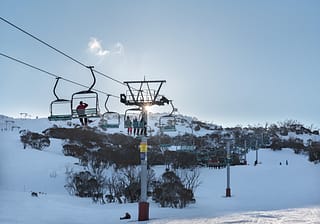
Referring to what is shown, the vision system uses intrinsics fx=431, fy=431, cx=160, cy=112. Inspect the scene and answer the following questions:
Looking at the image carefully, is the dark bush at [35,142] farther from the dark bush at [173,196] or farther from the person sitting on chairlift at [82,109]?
the person sitting on chairlift at [82,109]

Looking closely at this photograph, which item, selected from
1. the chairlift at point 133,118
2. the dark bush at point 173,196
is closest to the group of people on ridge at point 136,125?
the chairlift at point 133,118

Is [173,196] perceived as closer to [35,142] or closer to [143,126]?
[143,126]

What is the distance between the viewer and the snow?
80.6ft

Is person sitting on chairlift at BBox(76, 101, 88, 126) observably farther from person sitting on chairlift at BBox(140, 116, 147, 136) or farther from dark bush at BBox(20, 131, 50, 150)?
dark bush at BBox(20, 131, 50, 150)

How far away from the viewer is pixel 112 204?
106 ft

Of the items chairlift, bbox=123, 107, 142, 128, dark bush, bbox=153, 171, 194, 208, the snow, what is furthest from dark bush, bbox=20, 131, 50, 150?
chairlift, bbox=123, 107, 142, 128

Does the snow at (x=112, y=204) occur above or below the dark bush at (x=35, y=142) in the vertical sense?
below

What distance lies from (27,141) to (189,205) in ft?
153

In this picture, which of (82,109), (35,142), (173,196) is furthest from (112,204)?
(35,142)

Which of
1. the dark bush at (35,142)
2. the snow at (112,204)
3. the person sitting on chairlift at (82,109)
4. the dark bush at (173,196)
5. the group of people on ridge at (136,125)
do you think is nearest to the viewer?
the person sitting on chairlift at (82,109)

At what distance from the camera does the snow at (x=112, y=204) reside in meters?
24.6

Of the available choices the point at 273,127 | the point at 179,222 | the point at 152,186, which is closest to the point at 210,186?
the point at 152,186

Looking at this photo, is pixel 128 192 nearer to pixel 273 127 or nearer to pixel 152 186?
pixel 152 186

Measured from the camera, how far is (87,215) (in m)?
24.1
